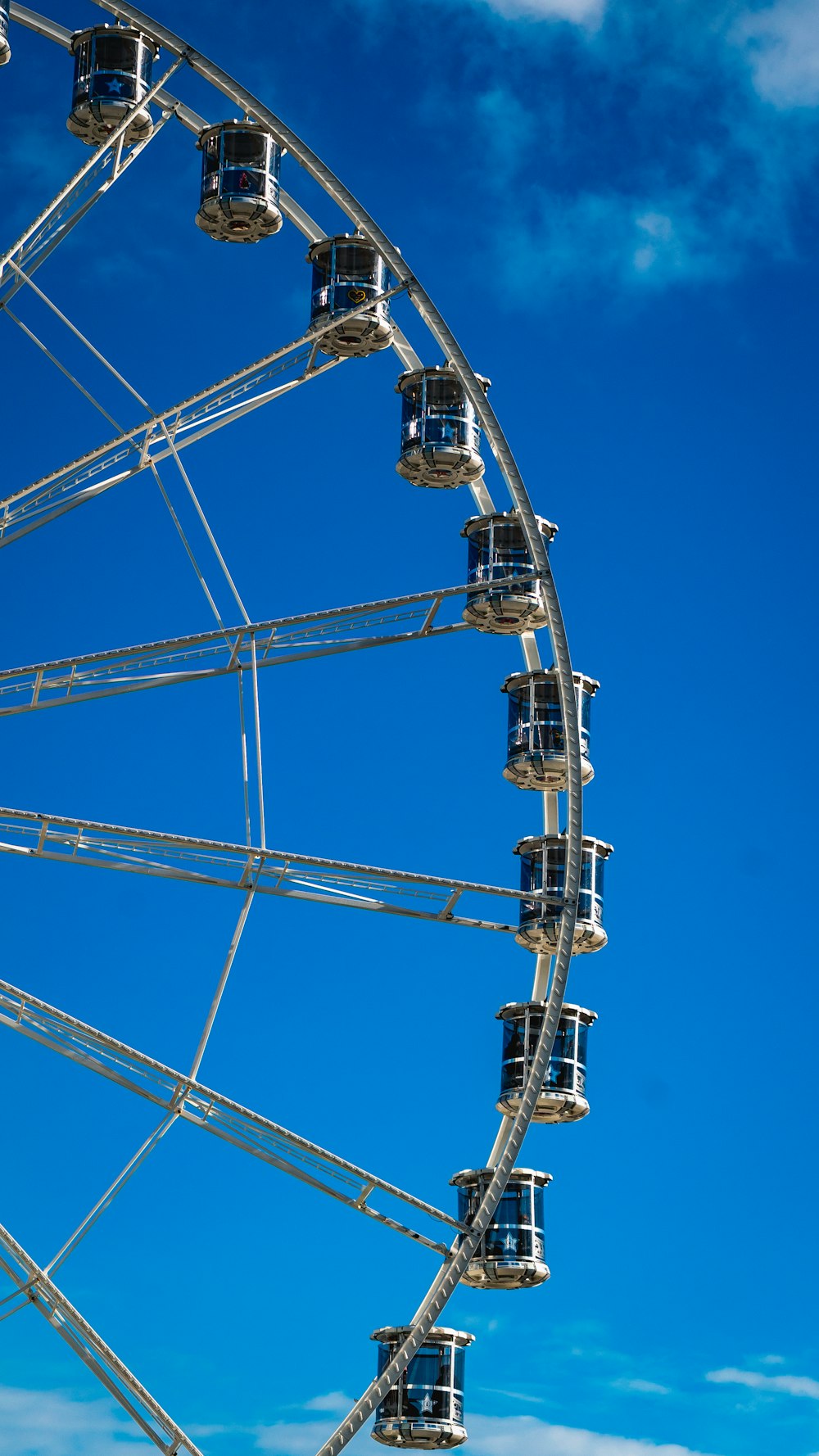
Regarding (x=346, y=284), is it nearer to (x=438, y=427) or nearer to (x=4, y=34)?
(x=438, y=427)

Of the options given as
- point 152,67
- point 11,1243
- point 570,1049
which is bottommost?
point 11,1243

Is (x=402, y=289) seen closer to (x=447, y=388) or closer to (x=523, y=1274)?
(x=447, y=388)

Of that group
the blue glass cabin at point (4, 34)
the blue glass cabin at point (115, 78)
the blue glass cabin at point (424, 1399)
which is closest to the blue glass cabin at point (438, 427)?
the blue glass cabin at point (115, 78)

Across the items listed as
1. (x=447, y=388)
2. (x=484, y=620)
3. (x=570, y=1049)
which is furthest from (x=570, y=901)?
(x=447, y=388)

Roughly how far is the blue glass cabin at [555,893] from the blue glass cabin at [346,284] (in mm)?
5827

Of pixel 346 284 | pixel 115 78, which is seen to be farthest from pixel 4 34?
pixel 346 284

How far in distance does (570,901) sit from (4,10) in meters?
11.0

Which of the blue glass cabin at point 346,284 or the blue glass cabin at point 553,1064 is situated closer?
the blue glass cabin at point 553,1064

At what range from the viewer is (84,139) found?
27.2 meters

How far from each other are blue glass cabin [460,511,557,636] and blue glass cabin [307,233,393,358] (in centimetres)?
248

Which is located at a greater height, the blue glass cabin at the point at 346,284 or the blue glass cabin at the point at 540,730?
the blue glass cabin at the point at 346,284

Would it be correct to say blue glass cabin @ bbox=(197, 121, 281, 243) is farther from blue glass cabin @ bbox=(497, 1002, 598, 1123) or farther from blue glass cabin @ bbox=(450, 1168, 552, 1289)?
blue glass cabin @ bbox=(450, 1168, 552, 1289)

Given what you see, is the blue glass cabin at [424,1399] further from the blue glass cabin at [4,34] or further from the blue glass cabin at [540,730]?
the blue glass cabin at [4,34]

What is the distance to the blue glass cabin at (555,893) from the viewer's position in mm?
26078
